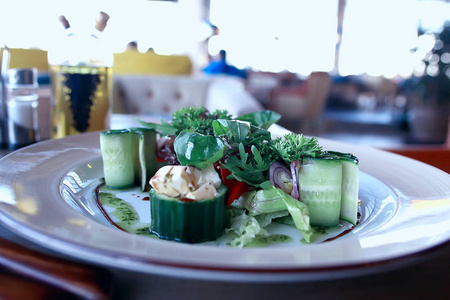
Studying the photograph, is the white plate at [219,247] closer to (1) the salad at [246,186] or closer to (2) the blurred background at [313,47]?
(1) the salad at [246,186]

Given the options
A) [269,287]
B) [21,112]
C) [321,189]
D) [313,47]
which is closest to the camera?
[269,287]

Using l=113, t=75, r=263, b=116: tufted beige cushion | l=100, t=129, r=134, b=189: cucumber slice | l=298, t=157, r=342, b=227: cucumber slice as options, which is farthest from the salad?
l=113, t=75, r=263, b=116: tufted beige cushion

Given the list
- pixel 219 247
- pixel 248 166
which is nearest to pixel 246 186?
pixel 248 166

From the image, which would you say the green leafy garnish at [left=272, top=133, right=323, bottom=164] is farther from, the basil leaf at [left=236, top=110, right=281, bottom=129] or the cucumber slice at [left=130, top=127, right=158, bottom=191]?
the cucumber slice at [left=130, top=127, right=158, bottom=191]

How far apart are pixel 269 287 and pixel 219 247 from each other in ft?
0.25

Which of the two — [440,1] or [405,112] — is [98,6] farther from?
[440,1]

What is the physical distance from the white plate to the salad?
0.08 meters

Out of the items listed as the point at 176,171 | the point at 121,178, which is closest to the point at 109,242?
the point at 176,171

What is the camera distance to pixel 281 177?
677 mm

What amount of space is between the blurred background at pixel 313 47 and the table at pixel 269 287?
1053 millimetres

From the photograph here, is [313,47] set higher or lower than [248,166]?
higher

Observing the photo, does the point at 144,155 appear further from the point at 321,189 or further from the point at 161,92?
the point at 161,92

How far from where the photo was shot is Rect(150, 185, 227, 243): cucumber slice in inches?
22.2

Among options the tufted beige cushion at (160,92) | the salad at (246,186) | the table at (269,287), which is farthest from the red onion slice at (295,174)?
the tufted beige cushion at (160,92)
